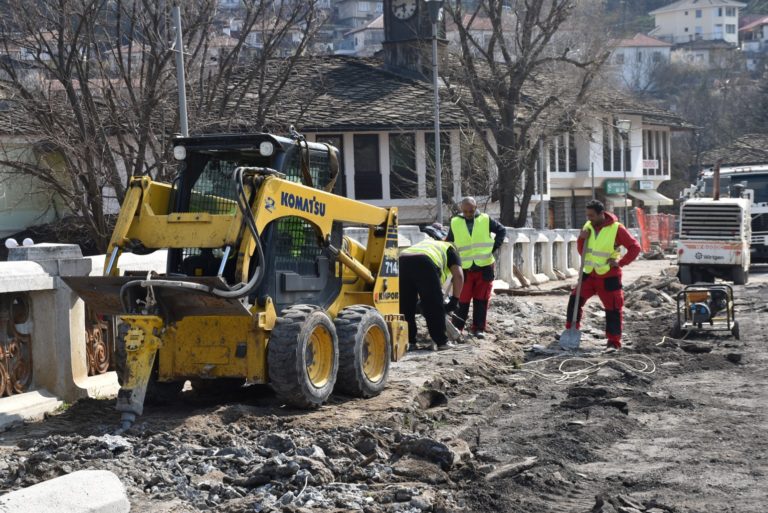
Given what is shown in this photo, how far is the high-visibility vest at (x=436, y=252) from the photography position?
543 inches

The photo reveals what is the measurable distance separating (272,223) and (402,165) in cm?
3290

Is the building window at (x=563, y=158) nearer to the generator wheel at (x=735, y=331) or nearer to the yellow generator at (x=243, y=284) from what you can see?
the generator wheel at (x=735, y=331)

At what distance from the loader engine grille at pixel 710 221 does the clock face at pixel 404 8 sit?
805 inches

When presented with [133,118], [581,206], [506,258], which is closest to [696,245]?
[506,258]

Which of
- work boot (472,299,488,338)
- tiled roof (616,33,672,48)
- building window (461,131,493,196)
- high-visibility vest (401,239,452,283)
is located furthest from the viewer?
tiled roof (616,33,672,48)

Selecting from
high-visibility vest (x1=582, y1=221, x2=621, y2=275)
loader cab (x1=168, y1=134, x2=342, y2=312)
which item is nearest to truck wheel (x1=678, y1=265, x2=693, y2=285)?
high-visibility vest (x1=582, y1=221, x2=621, y2=275)

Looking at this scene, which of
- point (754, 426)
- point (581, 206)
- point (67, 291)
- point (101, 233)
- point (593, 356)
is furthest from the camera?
point (581, 206)

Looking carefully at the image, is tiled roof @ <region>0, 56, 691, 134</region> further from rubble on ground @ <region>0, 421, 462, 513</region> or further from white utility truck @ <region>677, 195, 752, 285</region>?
rubble on ground @ <region>0, 421, 462, 513</region>

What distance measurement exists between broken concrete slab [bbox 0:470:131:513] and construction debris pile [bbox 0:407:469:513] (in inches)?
15.9

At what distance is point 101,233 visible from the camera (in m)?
20.8

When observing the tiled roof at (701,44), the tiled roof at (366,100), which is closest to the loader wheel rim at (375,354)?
the tiled roof at (366,100)

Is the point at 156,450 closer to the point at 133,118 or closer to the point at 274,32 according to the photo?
the point at 133,118

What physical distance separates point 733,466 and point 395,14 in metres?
39.1

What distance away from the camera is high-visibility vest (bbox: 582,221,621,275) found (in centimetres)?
1442
